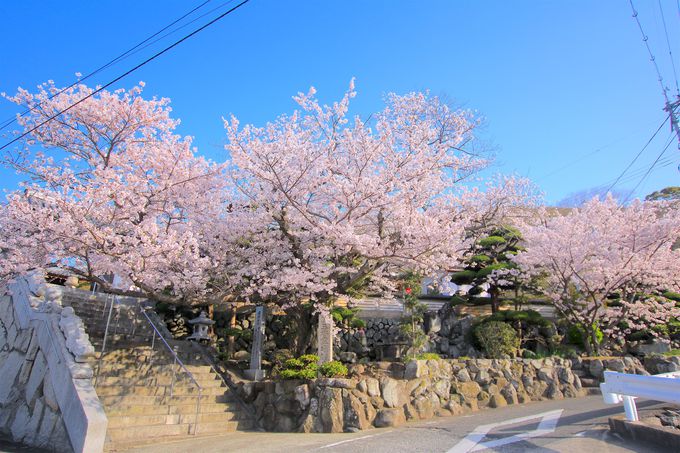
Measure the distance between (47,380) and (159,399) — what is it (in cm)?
214

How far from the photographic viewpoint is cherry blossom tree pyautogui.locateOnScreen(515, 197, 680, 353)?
13734 millimetres

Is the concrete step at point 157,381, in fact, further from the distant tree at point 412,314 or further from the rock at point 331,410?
the distant tree at point 412,314

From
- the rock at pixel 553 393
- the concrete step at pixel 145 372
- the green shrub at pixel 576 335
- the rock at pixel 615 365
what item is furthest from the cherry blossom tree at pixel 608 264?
the concrete step at pixel 145 372

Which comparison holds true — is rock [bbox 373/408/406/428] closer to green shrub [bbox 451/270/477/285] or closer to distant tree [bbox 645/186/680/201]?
green shrub [bbox 451/270/477/285]

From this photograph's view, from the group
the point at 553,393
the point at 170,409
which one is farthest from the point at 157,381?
the point at 553,393

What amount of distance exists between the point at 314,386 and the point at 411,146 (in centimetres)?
625

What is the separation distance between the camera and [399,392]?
9562 mm

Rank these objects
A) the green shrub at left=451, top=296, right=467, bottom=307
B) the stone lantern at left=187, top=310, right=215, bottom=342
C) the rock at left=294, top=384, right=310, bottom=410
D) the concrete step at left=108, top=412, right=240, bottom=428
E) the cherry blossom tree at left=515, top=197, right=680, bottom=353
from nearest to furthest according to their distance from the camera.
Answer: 1. the concrete step at left=108, top=412, right=240, bottom=428
2. the rock at left=294, top=384, right=310, bottom=410
3. the stone lantern at left=187, top=310, right=215, bottom=342
4. the cherry blossom tree at left=515, top=197, right=680, bottom=353
5. the green shrub at left=451, top=296, right=467, bottom=307

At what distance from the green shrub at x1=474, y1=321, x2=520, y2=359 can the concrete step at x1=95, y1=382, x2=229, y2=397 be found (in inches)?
300

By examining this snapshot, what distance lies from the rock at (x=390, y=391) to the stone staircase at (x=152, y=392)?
3.13 m

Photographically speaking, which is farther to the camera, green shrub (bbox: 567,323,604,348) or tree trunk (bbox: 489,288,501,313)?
tree trunk (bbox: 489,288,501,313)

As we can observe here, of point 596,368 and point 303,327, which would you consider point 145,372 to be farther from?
point 596,368

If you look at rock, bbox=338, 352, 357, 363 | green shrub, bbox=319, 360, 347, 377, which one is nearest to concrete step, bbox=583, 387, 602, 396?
rock, bbox=338, 352, 357, 363

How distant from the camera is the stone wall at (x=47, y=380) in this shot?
22.8 feet
